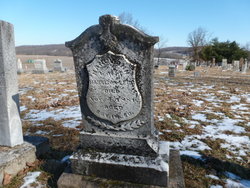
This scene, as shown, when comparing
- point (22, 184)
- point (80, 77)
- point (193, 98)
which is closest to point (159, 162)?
point (80, 77)

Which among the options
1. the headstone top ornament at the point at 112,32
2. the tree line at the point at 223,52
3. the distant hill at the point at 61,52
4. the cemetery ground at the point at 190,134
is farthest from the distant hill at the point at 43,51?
the headstone top ornament at the point at 112,32

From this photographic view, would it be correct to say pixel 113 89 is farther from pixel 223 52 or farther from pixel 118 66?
pixel 223 52

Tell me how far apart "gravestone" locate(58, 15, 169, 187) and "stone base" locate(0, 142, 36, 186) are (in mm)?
845

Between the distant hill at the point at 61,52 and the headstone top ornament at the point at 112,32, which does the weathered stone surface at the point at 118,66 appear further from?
the distant hill at the point at 61,52

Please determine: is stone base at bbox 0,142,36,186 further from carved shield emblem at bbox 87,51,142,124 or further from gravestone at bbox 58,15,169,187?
carved shield emblem at bbox 87,51,142,124

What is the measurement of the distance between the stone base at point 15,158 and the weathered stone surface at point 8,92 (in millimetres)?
117

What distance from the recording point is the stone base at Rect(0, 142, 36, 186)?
240 cm

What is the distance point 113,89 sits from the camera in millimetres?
2213

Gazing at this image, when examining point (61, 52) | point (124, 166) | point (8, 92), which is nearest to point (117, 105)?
point (124, 166)

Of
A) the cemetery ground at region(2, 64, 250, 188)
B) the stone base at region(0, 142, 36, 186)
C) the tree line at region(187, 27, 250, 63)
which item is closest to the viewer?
the stone base at region(0, 142, 36, 186)

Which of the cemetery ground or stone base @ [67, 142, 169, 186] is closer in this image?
stone base @ [67, 142, 169, 186]

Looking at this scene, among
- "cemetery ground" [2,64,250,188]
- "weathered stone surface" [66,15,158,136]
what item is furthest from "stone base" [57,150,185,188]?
"weathered stone surface" [66,15,158,136]

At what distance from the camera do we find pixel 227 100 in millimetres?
6527

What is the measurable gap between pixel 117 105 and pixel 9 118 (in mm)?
1598
